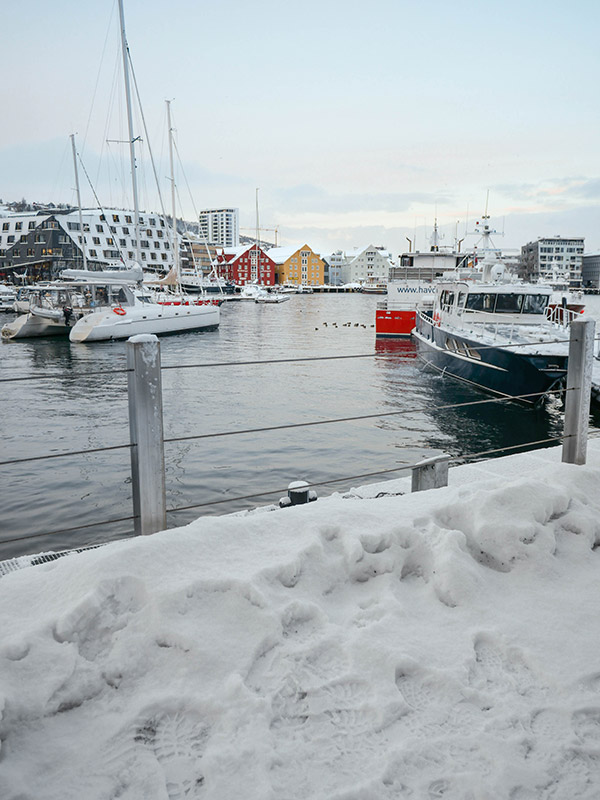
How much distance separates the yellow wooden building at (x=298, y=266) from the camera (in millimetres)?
140962

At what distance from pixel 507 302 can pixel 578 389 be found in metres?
14.3

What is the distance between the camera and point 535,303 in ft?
57.4

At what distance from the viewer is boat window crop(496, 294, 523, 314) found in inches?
690

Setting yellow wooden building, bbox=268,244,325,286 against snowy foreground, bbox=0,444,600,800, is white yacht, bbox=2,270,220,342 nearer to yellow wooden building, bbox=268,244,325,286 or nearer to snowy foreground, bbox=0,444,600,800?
snowy foreground, bbox=0,444,600,800

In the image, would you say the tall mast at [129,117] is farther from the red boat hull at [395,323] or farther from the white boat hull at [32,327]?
the red boat hull at [395,323]

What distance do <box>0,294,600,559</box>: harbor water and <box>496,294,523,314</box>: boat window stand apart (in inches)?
112

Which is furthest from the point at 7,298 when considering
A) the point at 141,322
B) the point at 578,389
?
the point at 578,389

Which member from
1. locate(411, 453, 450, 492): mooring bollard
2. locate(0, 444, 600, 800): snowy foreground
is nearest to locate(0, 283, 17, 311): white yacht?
locate(411, 453, 450, 492): mooring bollard

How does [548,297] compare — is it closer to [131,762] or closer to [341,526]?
[341,526]

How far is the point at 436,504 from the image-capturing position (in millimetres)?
3271

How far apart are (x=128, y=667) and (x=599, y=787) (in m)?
1.58

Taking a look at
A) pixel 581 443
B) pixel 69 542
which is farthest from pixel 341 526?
pixel 69 542

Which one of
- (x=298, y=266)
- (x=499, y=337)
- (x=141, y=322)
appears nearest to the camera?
(x=499, y=337)

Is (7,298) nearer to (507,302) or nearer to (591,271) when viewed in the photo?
(507,302)
